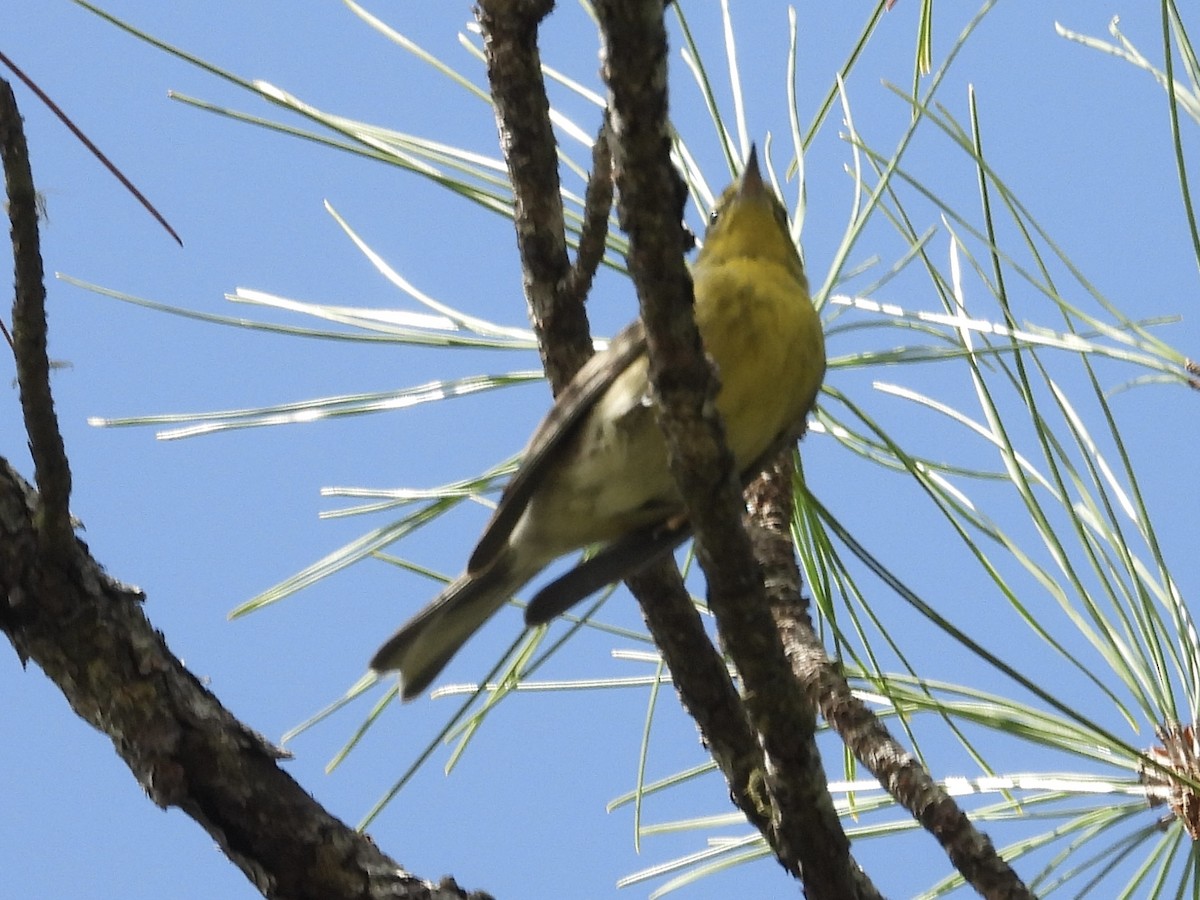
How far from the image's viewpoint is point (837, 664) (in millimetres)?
2412

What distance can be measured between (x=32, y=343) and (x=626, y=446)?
4.10 ft

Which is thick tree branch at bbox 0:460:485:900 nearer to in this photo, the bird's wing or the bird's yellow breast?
the bird's wing

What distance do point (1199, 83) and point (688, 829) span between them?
5.70ft

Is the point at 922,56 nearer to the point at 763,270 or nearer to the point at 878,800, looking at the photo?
the point at 763,270

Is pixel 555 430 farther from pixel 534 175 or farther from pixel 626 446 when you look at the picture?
pixel 534 175

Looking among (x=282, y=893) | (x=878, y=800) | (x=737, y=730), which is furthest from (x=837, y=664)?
(x=282, y=893)

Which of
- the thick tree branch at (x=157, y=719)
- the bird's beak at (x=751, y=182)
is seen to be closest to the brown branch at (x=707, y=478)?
the thick tree branch at (x=157, y=719)

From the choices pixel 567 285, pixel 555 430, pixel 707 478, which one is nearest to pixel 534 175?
pixel 567 285

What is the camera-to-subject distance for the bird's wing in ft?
8.18

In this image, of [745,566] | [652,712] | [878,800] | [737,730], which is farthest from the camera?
[652,712]

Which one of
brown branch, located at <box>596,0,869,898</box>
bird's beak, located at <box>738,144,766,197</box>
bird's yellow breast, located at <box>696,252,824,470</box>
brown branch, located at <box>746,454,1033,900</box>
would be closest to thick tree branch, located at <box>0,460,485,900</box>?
brown branch, located at <box>596,0,869,898</box>

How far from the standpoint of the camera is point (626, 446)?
2.68 m

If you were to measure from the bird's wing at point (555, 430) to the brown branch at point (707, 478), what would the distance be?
0.61 meters

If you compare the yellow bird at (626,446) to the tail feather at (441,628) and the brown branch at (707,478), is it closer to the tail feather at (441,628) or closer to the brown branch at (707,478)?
the tail feather at (441,628)
